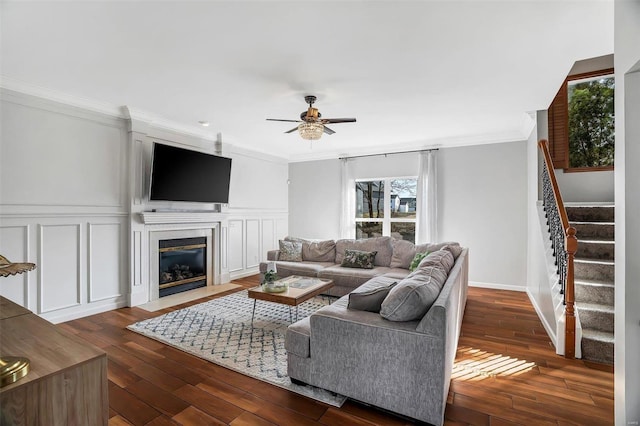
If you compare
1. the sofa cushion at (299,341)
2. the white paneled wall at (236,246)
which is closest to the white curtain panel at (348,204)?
the white paneled wall at (236,246)

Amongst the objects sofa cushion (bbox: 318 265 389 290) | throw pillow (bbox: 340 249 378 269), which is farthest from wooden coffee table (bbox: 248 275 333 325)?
throw pillow (bbox: 340 249 378 269)

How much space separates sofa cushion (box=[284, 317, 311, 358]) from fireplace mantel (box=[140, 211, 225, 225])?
9.75 ft

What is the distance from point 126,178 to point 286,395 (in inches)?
139

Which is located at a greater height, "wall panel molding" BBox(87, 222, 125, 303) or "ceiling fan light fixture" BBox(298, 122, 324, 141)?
"ceiling fan light fixture" BBox(298, 122, 324, 141)

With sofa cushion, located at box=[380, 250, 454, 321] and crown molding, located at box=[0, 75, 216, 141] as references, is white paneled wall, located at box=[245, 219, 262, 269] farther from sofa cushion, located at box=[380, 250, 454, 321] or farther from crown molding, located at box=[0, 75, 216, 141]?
sofa cushion, located at box=[380, 250, 454, 321]

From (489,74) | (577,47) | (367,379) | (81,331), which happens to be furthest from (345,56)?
(81,331)

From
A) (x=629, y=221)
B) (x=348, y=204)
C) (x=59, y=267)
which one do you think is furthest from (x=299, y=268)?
(x=629, y=221)

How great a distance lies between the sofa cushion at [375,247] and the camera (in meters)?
4.93

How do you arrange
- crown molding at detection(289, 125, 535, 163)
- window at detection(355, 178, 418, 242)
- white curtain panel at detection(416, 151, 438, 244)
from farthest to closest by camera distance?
window at detection(355, 178, 418, 242) < white curtain panel at detection(416, 151, 438, 244) < crown molding at detection(289, 125, 535, 163)

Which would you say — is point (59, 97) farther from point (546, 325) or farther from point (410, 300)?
point (546, 325)

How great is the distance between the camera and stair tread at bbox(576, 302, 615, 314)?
2.86 m

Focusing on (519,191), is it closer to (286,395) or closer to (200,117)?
(286,395)

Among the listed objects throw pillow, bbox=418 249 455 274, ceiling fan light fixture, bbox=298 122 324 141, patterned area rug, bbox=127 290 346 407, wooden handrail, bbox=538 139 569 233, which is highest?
ceiling fan light fixture, bbox=298 122 324 141

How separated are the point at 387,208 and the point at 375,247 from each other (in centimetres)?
136
